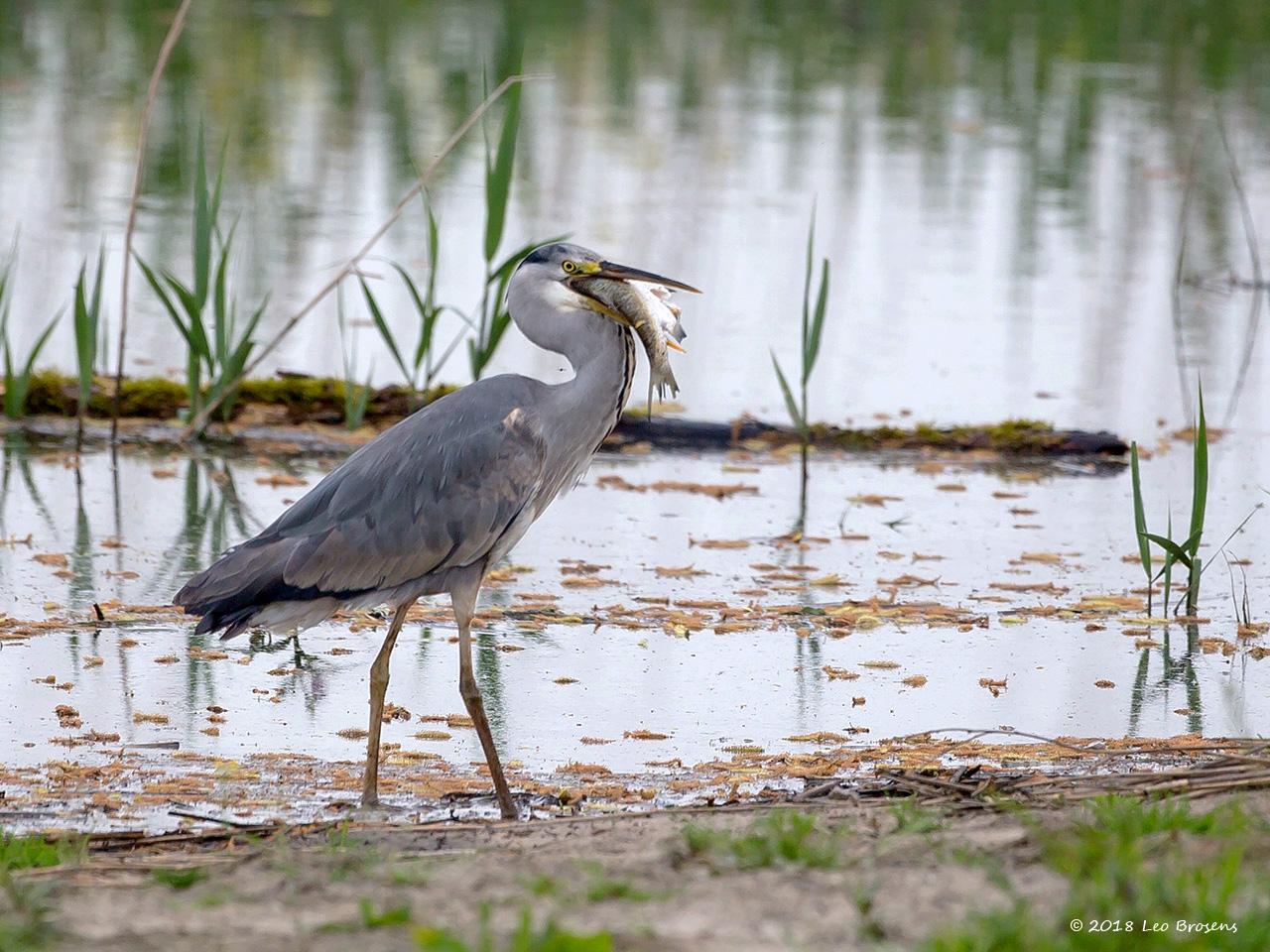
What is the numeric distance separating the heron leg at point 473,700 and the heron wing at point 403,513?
120 mm

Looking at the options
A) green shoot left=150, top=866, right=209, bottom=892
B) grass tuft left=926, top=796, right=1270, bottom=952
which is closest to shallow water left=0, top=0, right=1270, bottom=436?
green shoot left=150, top=866, right=209, bottom=892

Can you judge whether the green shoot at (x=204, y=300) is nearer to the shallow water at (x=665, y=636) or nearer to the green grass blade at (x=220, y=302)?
the green grass blade at (x=220, y=302)

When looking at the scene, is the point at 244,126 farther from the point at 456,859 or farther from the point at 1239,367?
the point at 456,859

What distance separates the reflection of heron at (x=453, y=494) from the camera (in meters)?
4.68

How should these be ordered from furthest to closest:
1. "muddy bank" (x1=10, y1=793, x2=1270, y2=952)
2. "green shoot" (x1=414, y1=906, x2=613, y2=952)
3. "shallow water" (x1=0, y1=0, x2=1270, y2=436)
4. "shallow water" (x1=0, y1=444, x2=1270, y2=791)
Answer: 1. "shallow water" (x1=0, y1=0, x2=1270, y2=436)
2. "shallow water" (x1=0, y1=444, x2=1270, y2=791)
3. "muddy bank" (x1=10, y1=793, x2=1270, y2=952)
4. "green shoot" (x1=414, y1=906, x2=613, y2=952)

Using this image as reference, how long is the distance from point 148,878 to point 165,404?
4.93 m

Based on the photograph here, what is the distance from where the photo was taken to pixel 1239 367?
9805 mm

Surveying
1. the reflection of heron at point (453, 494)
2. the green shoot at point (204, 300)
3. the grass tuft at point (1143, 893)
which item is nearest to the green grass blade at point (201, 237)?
the green shoot at point (204, 300)

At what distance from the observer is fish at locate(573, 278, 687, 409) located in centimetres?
501

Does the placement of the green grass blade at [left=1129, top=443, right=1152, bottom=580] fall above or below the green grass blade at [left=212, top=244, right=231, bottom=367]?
below

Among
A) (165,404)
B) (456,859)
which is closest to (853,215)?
(165,404)

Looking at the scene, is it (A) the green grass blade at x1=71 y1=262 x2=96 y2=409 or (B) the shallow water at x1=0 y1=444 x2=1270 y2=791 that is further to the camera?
(A) the green grass blade at x1=71 y1=262 x2=96 y2=409

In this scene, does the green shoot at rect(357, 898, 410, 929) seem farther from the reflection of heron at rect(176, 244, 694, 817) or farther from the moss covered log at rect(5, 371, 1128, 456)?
the moss covered log at rect(5, 371, 1128, 456)

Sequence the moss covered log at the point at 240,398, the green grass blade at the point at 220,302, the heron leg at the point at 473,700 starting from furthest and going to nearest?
the moss covered log at the point at 240,398, the green grass blade at the point at 220,302, the heron leg at the point at 473,700
